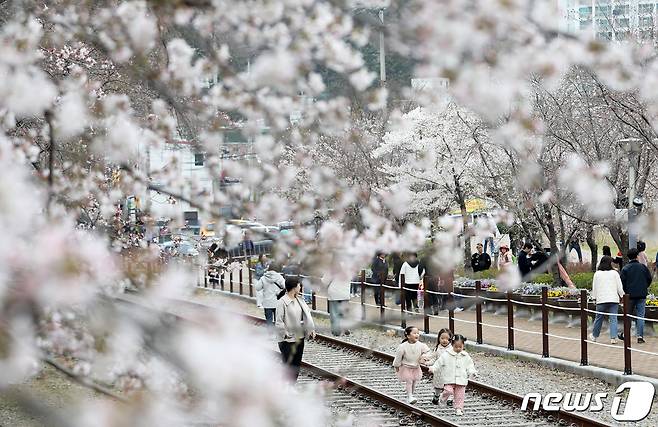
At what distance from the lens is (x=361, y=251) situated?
21.7 ft

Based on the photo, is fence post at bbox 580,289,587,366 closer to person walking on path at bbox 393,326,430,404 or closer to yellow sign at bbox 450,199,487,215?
person walking on path at bbox 393,326,430,404

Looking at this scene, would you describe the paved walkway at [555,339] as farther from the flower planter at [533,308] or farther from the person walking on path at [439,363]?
the person walking on path at [439,363]

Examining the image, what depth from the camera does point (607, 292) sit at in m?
16.3

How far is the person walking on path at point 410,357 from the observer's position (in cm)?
1263

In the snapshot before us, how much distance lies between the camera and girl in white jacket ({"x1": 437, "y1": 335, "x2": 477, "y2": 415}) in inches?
483

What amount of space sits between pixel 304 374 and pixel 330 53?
11654 millimetres

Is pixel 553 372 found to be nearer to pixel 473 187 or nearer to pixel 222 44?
pixel 222 44

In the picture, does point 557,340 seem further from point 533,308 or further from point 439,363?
point 439,363

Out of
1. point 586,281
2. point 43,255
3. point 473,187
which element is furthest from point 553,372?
point 473,187

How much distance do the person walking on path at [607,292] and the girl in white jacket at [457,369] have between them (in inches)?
171

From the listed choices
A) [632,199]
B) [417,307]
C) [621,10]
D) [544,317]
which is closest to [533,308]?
[417,307]

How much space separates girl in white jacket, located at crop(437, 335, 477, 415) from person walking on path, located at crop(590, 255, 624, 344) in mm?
4333

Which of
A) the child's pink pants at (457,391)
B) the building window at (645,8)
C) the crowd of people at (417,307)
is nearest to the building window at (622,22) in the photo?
the building window at (645,8)

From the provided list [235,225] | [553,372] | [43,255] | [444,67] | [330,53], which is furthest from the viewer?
[553,372]
